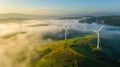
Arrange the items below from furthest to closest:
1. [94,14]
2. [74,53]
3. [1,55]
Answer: [94,14] < [1,55] < [74,53]

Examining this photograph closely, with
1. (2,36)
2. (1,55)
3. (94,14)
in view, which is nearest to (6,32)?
(2,36)

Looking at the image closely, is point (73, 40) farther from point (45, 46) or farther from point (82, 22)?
point (82, 22)

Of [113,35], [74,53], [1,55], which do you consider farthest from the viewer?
[113,35]

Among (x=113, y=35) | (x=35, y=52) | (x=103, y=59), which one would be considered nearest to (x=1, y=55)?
(x=35, y=52)

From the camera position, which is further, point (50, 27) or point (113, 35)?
point (50, 27)

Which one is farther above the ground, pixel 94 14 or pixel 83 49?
pixel 94 14

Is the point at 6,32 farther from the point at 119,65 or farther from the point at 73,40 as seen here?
the point at 119,65
